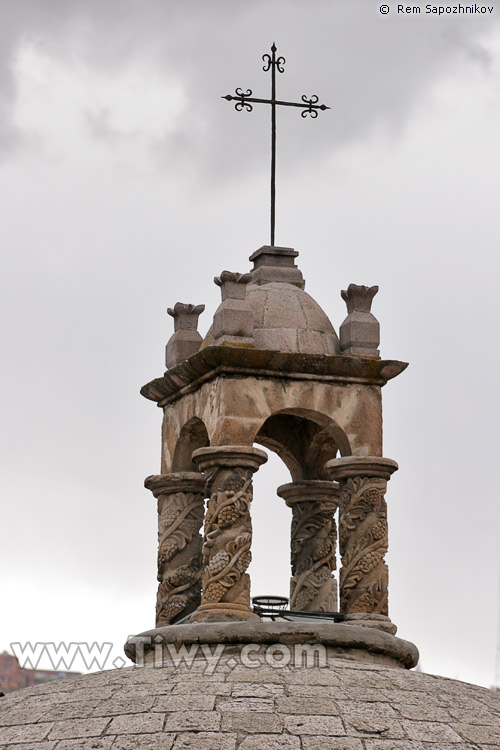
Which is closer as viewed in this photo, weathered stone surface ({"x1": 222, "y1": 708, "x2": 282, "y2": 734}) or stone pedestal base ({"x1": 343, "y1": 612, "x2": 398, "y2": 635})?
weathered stone surface ({"x1": 222, "y1": 708, "x2": 282, "y2": 734})

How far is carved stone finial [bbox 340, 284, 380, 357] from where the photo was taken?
1612 centimetres

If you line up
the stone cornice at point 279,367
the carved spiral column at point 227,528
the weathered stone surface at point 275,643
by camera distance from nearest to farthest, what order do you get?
the weathered stone surface at point 275,643
the carved spiral column at point 227,528
the stone cornice at point 279,367

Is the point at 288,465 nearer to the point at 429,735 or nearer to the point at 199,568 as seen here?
the point at 199,568

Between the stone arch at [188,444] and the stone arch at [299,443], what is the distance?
80 cm

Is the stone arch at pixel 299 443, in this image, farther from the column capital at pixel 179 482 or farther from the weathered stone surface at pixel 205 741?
the weathered stone surface at pixel 205 741

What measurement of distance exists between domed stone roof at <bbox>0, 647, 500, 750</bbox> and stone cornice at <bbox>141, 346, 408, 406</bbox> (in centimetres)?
317

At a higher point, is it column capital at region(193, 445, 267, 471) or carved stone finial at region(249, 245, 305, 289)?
carved stone finial at region(249, 245, 305, 289)

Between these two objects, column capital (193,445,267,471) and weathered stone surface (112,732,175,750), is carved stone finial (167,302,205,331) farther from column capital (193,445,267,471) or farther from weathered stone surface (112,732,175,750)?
weathered stone surface (112,732,175,750)

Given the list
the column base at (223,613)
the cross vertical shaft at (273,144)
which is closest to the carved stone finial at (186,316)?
the cross vertical shaft at (273,144)

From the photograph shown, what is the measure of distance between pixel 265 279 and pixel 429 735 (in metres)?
6.39

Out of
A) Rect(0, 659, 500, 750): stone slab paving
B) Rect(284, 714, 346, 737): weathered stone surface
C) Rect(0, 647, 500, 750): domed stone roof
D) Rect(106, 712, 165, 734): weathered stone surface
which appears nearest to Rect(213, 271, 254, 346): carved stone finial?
Rect(0, 647, 500, 750): domed stone roof

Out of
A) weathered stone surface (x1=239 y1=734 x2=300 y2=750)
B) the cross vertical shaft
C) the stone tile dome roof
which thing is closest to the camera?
weathered stone surface (x1=239 y1=734 x2=300 y2=750)

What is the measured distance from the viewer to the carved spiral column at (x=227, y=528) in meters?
15.0

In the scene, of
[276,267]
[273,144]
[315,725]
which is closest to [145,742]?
[315,725]
